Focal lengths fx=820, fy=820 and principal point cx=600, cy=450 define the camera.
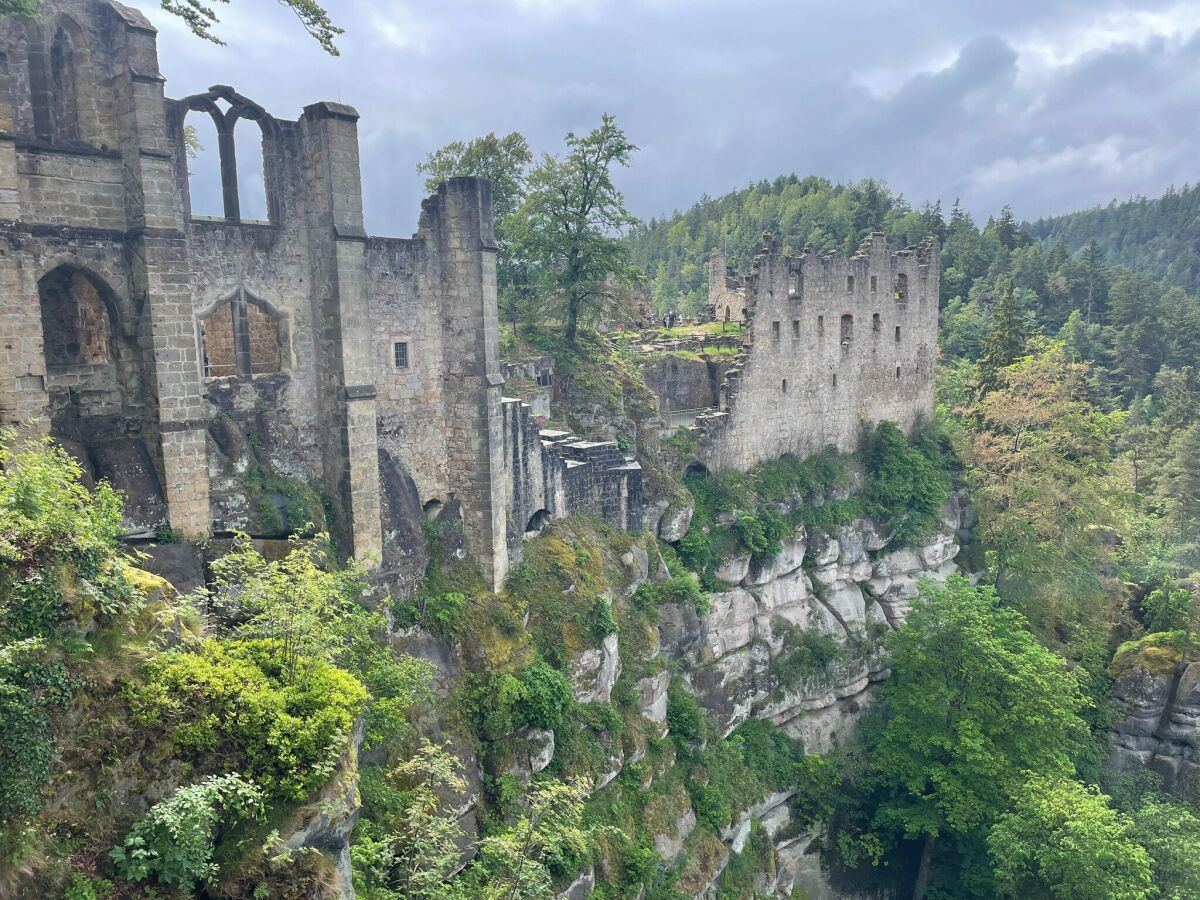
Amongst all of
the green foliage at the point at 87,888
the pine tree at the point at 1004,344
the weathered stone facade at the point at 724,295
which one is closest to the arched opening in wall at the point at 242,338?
the green foliage at the point at 87,888

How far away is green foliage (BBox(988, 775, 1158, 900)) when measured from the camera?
2000 cm

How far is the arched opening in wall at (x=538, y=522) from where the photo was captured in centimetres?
2130

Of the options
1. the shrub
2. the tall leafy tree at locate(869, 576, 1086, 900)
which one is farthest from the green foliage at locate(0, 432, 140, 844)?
the tall leafy tree at locate(869, 576, 1086, 900)

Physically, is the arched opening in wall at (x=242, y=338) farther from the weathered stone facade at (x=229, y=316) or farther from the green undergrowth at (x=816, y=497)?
the green undergrowth at (x=816, y=497)

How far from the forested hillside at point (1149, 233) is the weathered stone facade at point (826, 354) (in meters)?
92.3

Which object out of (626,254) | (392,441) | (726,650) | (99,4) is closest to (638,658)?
(726,650)

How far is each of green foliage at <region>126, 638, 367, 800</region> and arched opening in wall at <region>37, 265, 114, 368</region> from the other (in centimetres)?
758

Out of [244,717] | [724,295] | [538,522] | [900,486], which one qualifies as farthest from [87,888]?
[724,295]

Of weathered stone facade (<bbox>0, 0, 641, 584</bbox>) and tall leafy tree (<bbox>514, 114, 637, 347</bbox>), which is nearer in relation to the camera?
weathered stone facade (<bbox>0, 0, 641, 584</bbox>)

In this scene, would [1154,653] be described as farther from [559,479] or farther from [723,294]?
[723,294]

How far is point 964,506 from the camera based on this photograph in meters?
34.5

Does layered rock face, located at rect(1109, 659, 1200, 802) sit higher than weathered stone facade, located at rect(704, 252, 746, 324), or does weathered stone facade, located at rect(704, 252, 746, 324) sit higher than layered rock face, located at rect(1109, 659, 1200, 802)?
weathered stone facade, located at rect(704, 252, 746, 324)

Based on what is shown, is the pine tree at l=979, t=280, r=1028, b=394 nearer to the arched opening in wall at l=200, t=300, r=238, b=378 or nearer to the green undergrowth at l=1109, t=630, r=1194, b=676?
the green undergrowth at l=1109, t=630, r=1194, b=676

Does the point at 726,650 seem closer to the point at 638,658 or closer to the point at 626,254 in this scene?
the point at 638,658
